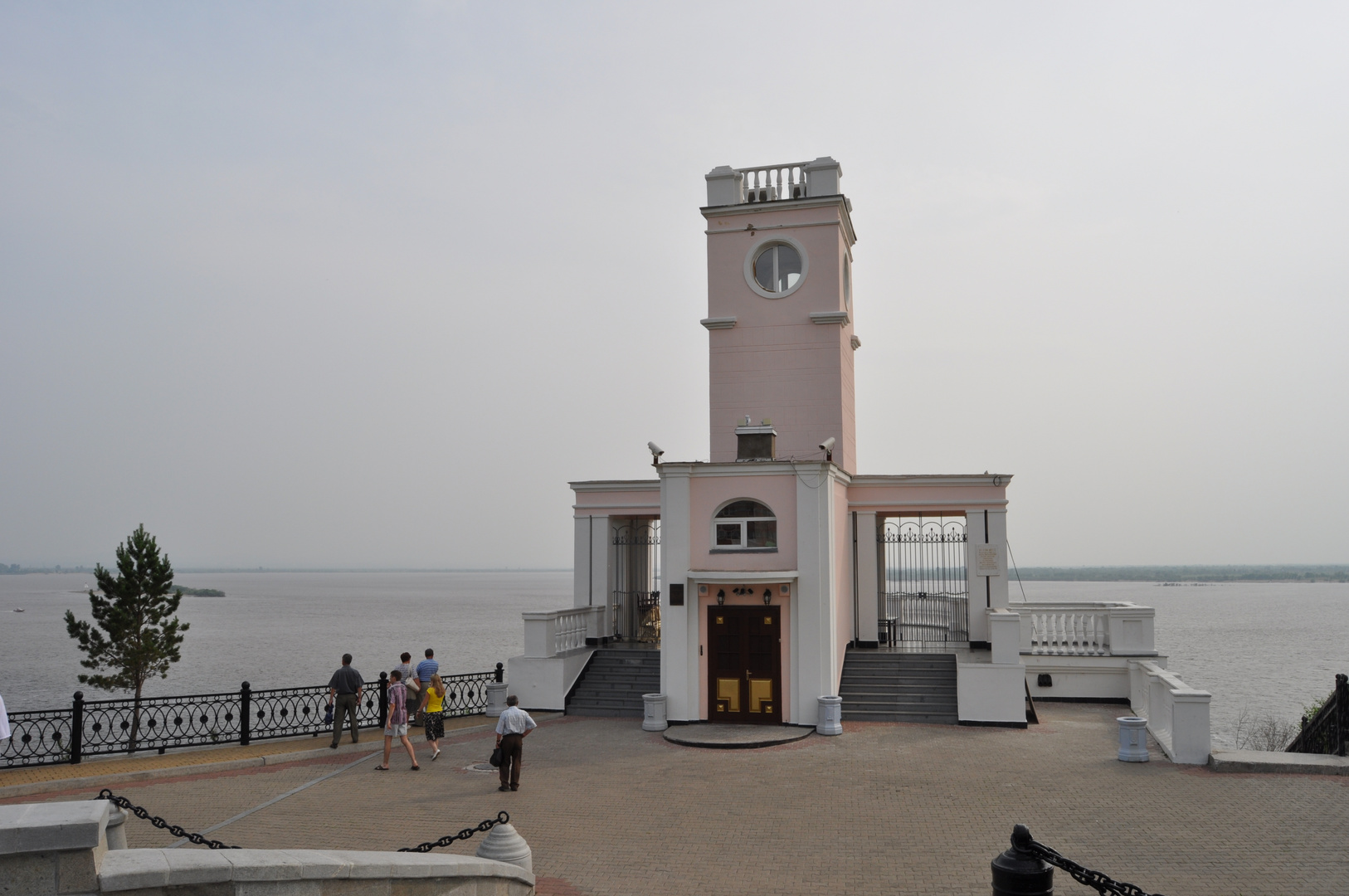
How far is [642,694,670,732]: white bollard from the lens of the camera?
18.7 metres

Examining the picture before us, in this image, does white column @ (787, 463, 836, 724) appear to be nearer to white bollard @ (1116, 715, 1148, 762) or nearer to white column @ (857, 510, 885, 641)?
white column @ (857, 510, 885, 641)

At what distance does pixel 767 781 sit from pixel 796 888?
469 centimetres

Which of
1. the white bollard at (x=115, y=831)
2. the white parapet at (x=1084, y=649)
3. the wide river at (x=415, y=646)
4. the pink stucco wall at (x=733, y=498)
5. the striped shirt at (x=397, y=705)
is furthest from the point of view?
the wide river at (x=415, y=646)

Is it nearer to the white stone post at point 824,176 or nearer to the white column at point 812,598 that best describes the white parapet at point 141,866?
the white column at point 812,598

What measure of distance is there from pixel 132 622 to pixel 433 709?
12.2m

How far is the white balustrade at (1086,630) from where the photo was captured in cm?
2123

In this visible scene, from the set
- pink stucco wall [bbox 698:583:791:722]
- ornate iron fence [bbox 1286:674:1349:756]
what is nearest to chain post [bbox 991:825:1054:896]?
ornate iron fence [bbox 1286:674:1349:756]

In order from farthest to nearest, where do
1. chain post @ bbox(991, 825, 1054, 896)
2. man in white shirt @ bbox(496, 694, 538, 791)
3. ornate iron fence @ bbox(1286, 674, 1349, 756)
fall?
ornate iron fence @ bbox(1286, 674, 1349, 756) < man in white shirt @ bbox(496, 694, 538, 791) < chain post @ bbox(991, 825, 1054, 896)

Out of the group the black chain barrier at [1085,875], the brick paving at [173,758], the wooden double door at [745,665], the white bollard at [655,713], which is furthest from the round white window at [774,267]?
the black chain barrier at [1085,875]

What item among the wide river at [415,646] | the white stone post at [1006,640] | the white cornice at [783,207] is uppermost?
the white cornice at [783,207]

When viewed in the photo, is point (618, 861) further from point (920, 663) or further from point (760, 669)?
point (920, 663)

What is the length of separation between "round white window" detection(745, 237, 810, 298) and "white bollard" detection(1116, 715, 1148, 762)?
13551 millimetres

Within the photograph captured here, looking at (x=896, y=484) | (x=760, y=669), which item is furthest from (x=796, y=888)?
(x=896, y=484)

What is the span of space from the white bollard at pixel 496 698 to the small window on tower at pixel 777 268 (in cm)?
1212
